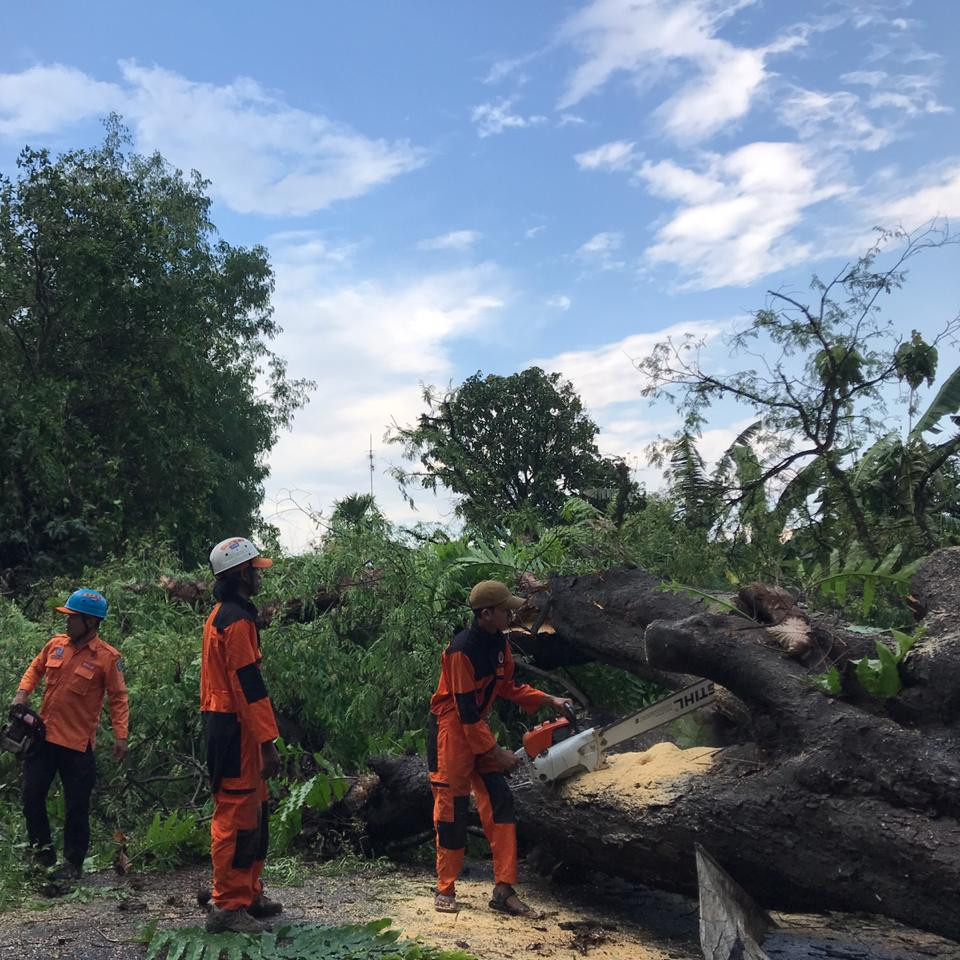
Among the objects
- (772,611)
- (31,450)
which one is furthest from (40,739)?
(31,450)

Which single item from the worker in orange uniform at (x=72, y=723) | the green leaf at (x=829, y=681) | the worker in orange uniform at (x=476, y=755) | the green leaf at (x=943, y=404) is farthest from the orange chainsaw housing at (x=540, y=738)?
the green leaf at (x=943, y=404)

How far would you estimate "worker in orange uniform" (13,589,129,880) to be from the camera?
5496 mm

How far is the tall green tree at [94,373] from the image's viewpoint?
16.6 m

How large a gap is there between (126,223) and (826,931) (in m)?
18.2

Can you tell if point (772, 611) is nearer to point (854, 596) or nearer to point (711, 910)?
point (711, 910)

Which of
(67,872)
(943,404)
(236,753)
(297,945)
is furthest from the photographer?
(943,404)

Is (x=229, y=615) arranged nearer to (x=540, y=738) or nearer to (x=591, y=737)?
(x=540, y=738)

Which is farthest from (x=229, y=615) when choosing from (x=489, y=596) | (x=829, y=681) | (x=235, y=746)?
(x=829, y=681)

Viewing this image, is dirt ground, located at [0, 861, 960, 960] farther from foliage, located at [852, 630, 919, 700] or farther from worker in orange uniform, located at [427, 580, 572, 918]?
foliage, located at [852, 630, 919, 700]

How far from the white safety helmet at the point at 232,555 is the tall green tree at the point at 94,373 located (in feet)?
42.6

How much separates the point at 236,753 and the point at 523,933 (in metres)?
1.61

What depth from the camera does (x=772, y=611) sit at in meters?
5.03

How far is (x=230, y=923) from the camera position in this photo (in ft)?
13.6

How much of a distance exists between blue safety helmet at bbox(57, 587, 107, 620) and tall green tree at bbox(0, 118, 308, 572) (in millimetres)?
11463
